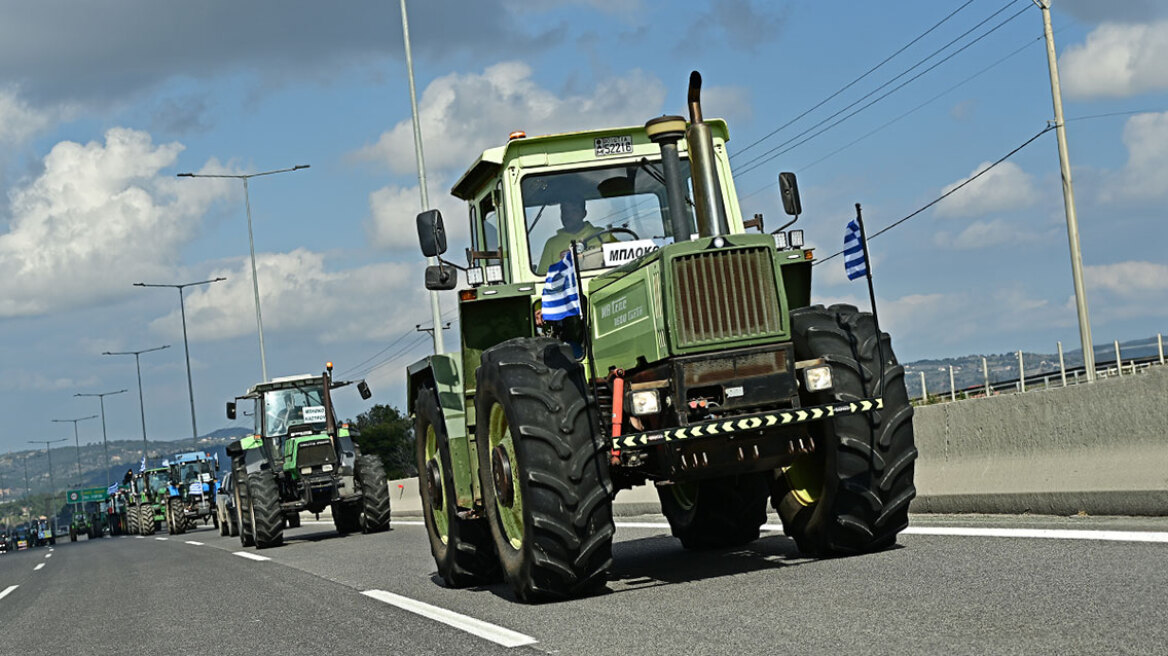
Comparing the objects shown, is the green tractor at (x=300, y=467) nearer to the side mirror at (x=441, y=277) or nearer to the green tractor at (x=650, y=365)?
the side mirror at (x=441, y=277)

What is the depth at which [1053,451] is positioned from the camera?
10.0m

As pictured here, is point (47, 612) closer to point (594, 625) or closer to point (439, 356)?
point (439, 356)

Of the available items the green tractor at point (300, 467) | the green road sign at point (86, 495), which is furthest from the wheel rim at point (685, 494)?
the green road sign at point (86, 495)

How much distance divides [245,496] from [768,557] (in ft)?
55.1

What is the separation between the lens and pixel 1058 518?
961cm

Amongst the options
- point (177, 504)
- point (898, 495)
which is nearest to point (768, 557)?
point (898, 495)

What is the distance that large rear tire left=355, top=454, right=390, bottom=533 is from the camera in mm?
23656

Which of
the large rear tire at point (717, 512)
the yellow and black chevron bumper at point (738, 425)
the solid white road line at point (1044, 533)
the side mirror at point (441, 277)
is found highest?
the side mirror at point (441, 277)

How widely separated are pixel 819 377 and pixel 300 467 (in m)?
18.0

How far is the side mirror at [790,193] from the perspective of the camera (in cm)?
905

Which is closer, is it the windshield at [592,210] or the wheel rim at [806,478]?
the wheel rim at [806,478]

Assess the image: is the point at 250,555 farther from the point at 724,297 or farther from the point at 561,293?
the point at 724,297

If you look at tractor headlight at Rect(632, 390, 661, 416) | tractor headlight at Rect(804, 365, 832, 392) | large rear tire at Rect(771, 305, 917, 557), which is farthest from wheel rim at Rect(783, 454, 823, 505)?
tractor headlight at Rect(632, 390, 661, 416)

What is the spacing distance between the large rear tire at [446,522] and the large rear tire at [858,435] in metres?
2.84
